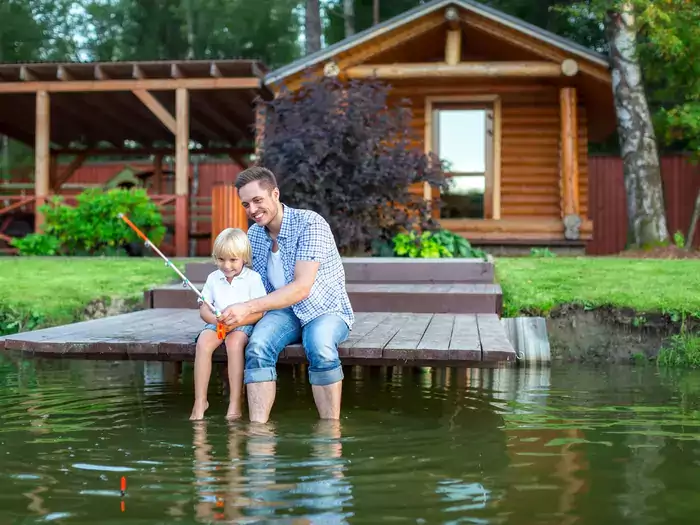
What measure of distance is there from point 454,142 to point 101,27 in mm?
29174

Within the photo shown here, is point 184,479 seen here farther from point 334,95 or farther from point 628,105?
point 628,105

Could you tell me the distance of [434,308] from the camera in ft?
25.5

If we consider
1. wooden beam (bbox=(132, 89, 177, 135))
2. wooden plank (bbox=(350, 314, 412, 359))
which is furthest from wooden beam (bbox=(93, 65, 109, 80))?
wooden plank (bbox=(350, 314, 412, 359))

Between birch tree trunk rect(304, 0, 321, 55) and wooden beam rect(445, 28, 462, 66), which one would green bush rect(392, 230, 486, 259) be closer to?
wooden beam rect(445, 28, 462, 66)

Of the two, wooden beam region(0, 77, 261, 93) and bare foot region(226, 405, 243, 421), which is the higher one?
wooden beam region(0, 77, 261, 93)

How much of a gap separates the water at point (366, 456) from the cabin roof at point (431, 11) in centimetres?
838

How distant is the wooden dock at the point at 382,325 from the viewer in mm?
5102

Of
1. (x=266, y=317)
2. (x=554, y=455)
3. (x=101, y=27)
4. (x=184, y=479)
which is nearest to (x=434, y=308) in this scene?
(x=266, y=317)

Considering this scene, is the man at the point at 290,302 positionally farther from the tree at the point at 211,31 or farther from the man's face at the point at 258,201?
the tree at the point at 211,31

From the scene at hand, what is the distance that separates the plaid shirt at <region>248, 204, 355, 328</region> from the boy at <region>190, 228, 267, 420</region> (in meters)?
0.23

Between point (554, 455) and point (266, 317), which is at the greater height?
point (266, 317)

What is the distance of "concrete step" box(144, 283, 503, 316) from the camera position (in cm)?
771

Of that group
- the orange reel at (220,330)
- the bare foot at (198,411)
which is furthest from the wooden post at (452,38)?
the bare foot at (198,411)

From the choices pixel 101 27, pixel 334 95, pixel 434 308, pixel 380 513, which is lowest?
pixel 380 513
